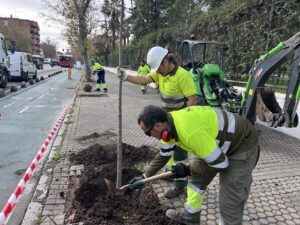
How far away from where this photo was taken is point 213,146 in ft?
7.85

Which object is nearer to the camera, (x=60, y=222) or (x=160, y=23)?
(x=60, y=222)

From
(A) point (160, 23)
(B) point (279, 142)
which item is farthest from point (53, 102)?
(A) point (160, 23)

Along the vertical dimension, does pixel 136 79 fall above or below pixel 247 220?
above

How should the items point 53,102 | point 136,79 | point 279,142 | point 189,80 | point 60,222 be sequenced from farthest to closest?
1. point 53,102
2. point 279,142
3. point 136,79
4. point 189,80
5. point 60,222

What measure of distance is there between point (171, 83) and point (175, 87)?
0.08 metres

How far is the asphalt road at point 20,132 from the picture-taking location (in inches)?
201

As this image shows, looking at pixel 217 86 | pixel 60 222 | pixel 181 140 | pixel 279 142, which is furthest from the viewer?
pixel 217 86

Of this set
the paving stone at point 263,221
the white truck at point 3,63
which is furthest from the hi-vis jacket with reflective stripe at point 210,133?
the white truck at point 3,63

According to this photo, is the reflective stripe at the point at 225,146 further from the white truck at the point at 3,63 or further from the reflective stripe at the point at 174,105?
the white truck at the point at 3,63

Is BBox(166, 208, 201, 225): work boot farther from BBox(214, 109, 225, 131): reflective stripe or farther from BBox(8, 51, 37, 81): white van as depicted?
BBox(8, 51, 37, 81): white van

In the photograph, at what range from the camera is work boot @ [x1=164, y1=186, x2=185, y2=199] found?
4.04 m

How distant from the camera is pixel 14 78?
74.9 ft

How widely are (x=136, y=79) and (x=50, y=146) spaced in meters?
3.09

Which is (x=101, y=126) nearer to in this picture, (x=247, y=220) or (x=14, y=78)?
(x=247, y=220)
